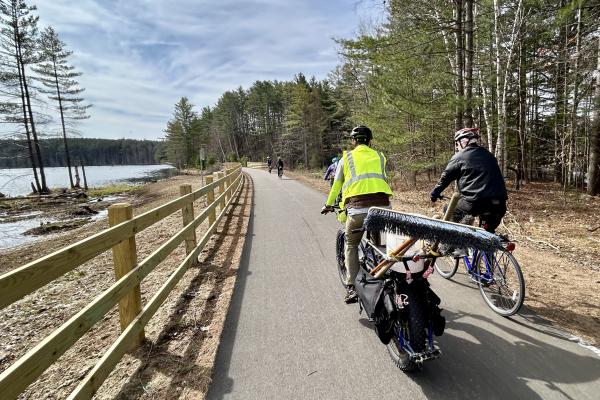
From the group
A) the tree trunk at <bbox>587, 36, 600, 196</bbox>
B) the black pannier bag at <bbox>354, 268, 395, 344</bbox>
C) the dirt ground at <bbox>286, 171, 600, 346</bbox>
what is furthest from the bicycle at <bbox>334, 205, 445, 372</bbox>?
the tree trunk at <bbox>587, 36, 600, 196</bbox>

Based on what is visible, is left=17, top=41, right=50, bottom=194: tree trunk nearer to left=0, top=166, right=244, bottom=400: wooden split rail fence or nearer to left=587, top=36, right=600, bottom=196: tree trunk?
left=0, top=166, right=244, bottom=400: wooden split rail fence

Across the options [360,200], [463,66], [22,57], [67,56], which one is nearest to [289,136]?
[67,56]

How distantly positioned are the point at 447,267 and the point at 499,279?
50.9 inches

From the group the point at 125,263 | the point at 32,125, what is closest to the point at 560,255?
the point at 125,263

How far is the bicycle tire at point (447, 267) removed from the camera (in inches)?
194

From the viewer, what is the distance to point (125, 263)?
3135 millimetres

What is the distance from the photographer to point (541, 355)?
3.07m

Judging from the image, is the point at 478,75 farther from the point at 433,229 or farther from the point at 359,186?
the point at 433,229

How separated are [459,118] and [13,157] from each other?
29882 mm

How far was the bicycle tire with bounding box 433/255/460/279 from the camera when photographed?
4926 millimetres

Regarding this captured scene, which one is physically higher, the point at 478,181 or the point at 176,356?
the point at 478,181

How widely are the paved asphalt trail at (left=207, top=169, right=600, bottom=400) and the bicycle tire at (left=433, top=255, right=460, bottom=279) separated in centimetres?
18

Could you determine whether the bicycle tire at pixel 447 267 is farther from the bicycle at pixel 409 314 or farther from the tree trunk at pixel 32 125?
the tree trunk at pixel 32 125

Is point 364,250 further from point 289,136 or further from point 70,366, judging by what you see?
point 289,136
